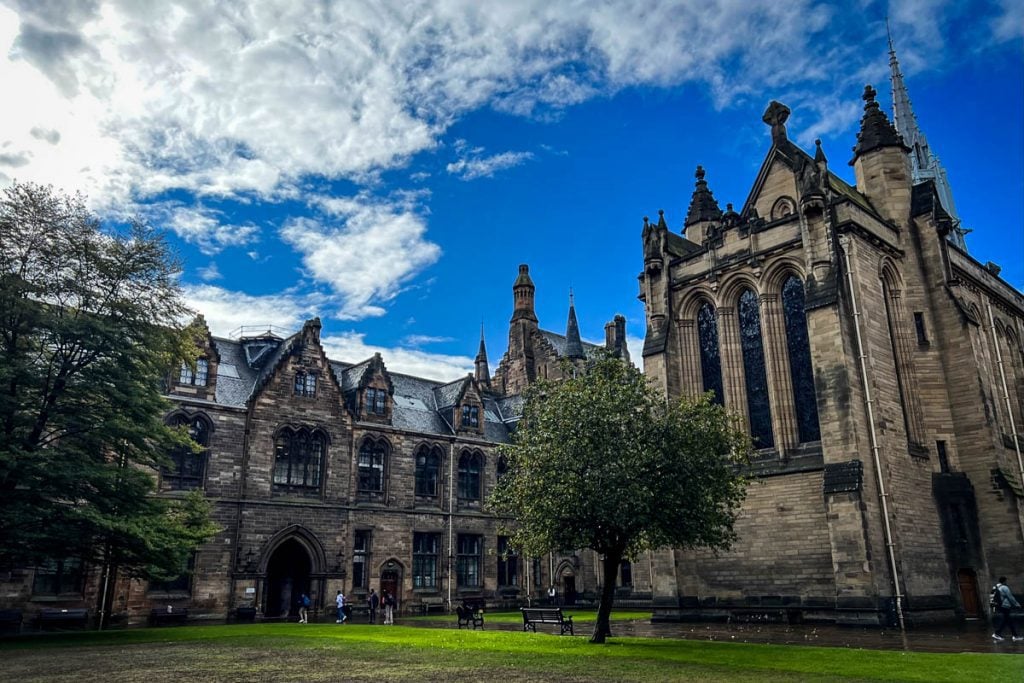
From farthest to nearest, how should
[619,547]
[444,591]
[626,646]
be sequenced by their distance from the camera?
[444,591] < [619,547] < [626,646]

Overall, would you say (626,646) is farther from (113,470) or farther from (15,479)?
(15,479)

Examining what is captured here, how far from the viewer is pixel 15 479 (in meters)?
22.9

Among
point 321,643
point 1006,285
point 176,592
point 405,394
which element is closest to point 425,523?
point 405,394

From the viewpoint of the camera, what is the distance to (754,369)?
3334 cm

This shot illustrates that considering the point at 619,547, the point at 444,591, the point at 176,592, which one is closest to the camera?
the point at 619,547

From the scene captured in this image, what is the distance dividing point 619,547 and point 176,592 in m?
24.6

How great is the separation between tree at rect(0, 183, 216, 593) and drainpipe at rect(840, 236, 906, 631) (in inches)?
945

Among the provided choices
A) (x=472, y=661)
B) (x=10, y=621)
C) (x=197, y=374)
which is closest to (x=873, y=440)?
(x=472, y=661)

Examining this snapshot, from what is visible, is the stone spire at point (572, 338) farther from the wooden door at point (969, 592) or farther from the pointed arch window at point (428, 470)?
the wooden door at point (969, 592)

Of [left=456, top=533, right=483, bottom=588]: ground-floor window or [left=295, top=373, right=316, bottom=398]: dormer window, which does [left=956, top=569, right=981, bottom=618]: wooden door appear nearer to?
[left=456, top=533, right=483, bottom=588]: ground-floor window

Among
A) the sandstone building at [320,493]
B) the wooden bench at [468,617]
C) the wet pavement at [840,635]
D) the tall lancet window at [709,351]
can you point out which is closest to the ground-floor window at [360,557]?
the sandstone building at [320,493]

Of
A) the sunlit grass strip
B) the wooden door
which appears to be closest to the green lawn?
the sunlit grass strip

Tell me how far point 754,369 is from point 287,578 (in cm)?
2725

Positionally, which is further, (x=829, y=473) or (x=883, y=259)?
(x=883, y=259)
